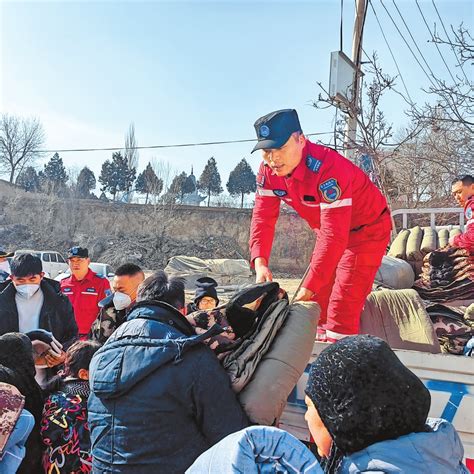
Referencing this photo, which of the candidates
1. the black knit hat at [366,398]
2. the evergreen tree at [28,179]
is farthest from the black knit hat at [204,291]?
the evergreen tree at [28,179]

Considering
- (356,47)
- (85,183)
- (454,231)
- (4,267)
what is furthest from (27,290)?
(85,183)

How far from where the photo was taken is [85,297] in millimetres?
4707

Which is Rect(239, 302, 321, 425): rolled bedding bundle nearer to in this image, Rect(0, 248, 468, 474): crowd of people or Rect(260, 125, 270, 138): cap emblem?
Rect(0, 248, 468, 474): crowd of people

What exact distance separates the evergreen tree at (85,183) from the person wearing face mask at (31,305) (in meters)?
37.7

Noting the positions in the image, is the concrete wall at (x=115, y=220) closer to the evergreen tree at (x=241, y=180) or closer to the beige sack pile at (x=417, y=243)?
the evergreen tree at (x=241, y=180)

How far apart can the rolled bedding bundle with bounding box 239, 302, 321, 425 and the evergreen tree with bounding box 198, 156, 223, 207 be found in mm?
45695

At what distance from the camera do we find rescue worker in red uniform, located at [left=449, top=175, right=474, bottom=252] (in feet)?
13.4

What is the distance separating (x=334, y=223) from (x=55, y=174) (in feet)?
153

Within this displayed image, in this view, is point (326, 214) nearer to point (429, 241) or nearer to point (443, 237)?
point (429, 241)

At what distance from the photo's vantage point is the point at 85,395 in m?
2.23

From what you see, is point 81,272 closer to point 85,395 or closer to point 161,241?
point 85,395

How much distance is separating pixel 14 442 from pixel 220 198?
42420 mm

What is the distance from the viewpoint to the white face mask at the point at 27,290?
138 inches

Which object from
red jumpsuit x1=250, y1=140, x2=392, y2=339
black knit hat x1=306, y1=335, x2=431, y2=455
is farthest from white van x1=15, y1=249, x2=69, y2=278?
black knit hat x1=306, y1=335, x2=431, y2=455
